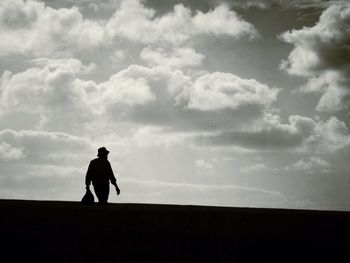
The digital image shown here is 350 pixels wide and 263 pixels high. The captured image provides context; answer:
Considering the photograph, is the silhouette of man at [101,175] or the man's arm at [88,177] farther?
the silhouette of man at [101,175]

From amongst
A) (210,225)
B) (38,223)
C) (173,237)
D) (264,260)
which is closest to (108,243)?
(173,237)

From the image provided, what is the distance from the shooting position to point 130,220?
30.3 ft

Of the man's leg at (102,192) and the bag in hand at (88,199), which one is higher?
the man's leg at (102,192)

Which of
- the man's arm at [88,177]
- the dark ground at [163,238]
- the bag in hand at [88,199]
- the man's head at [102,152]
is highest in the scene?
the man's head at [102,152]

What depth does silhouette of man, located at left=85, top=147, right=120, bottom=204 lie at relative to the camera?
17.1 metres

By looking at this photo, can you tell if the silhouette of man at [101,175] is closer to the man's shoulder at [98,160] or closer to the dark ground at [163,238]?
the man's shoulder at [98,160]

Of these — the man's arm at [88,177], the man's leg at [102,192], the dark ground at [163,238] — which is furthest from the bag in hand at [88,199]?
the dark ground at [163,238]

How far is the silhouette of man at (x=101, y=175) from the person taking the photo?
56.1 ft

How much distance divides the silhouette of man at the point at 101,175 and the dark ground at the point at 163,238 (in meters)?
6.76

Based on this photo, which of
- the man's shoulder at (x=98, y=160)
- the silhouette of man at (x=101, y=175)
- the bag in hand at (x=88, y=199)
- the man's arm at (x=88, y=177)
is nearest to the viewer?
the bag in hand at (x=88, y=199)

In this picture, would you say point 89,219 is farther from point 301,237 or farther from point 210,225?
point 301,237

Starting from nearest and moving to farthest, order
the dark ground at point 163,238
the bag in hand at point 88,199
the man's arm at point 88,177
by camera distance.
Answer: the dark ground at point 163,238 < the bag in hand at point 88,199 < the man's arm at point 88,177

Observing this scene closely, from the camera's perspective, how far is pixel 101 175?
1711cm

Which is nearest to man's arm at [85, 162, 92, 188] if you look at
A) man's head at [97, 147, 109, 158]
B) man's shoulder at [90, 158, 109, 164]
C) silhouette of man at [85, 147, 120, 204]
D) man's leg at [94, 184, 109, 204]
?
silhouette of man at [85, 147, 120, 204]
